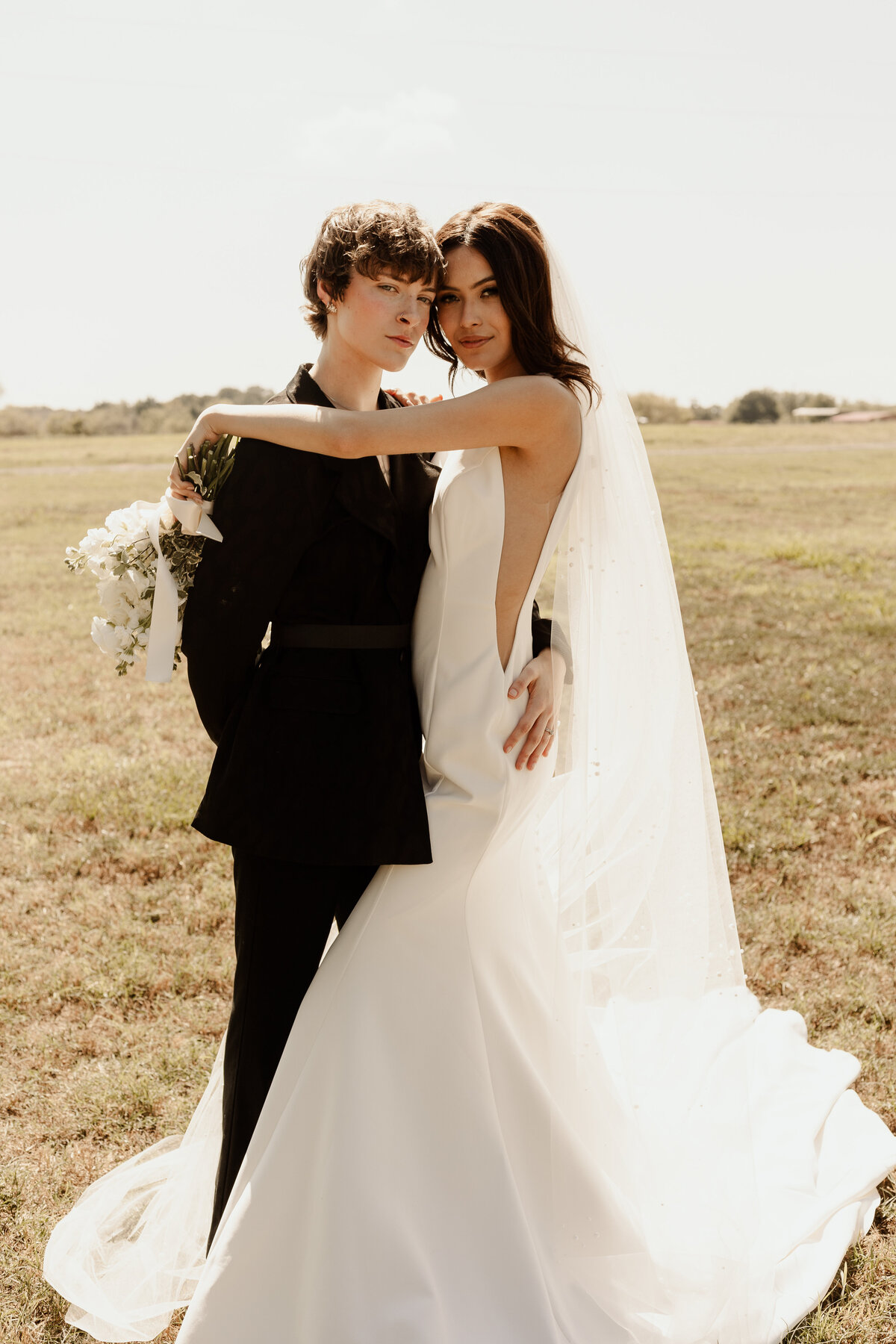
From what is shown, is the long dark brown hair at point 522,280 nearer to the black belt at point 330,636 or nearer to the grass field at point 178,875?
the black belt at point 330,636

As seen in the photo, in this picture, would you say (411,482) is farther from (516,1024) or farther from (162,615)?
(516,1024)

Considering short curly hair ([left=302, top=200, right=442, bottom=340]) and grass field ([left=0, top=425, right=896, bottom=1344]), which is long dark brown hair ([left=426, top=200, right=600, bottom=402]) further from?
grass field ([left=0, top=425, right=896, bottom=1344])

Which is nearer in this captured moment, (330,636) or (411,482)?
Result: (330,636)

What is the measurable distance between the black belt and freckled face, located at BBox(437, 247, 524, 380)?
0.82m

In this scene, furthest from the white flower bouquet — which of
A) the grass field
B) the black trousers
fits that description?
the grass field

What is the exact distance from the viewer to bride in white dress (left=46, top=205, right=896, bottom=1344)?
2.56 m

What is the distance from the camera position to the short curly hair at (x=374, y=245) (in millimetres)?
2592

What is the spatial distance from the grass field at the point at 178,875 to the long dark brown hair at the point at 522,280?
268cm

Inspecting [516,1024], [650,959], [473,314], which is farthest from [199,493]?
[650,959]

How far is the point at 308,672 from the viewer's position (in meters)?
2.65

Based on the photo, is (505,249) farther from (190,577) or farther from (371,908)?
(371,908)

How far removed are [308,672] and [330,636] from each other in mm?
104

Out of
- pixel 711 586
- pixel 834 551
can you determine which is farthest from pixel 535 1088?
pixel 834 551

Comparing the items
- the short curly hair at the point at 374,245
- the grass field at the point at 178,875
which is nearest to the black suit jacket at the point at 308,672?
the short curly hair at the point at 374,245
